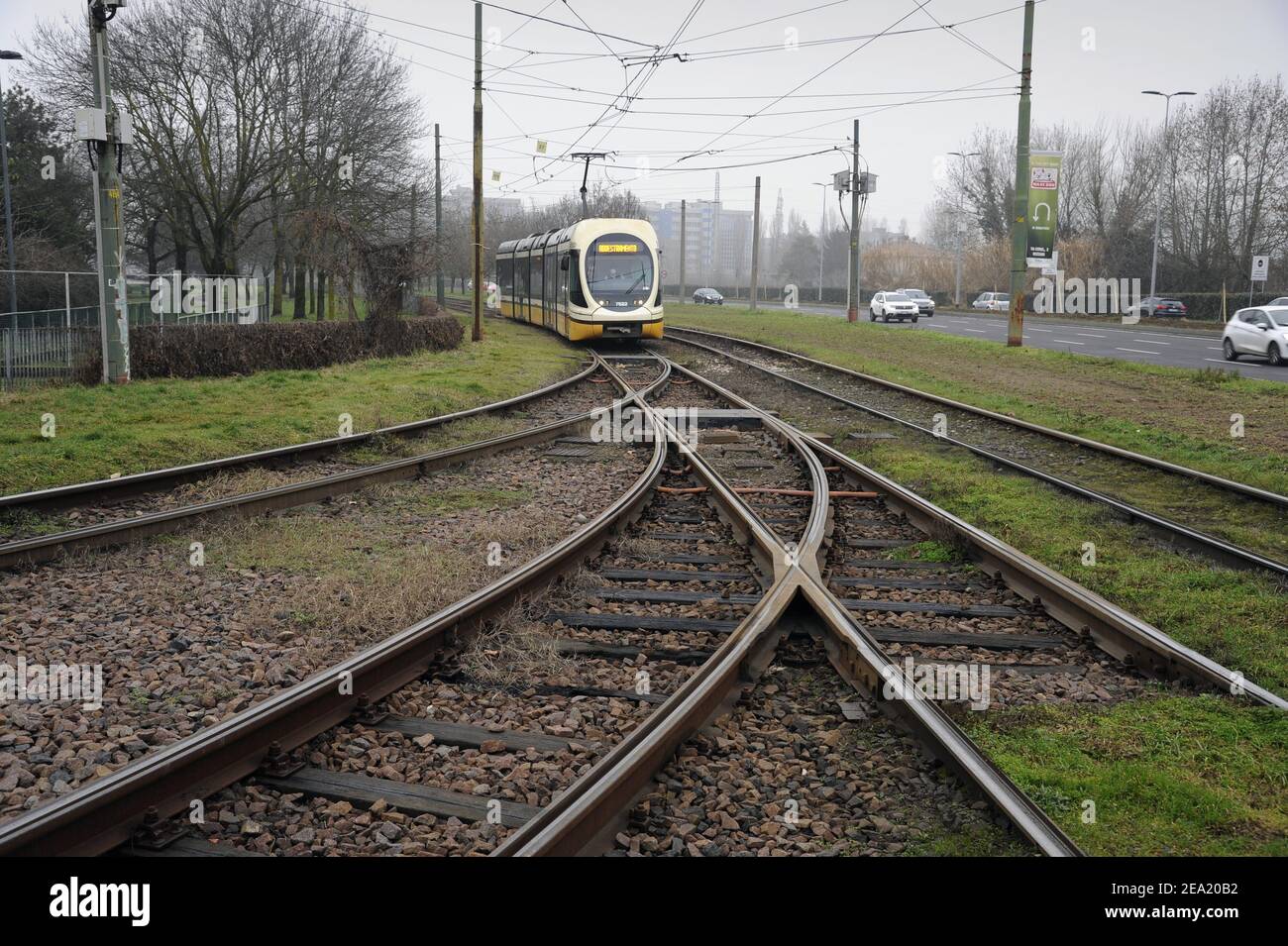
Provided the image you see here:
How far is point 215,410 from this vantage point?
561 inches

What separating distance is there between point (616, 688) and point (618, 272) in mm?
23453

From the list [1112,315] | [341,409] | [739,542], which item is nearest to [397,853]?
[739,542]

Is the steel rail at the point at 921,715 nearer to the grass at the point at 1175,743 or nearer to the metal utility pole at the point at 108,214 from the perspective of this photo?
the grass at the point at 1175,743

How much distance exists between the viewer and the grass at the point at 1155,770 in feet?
12.3

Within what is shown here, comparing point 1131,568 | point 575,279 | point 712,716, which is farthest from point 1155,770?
point 575,279

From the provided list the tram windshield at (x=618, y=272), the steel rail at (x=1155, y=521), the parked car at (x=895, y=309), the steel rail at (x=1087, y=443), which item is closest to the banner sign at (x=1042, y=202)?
the steel rail at (x=1087, y=443)

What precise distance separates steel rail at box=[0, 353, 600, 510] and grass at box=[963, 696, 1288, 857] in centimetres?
746

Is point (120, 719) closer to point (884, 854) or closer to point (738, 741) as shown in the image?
point (738, 741)

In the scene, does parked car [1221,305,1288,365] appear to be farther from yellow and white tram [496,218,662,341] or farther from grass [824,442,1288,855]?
grass [824,442,1288,855]

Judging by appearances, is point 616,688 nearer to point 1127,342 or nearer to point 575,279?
point 575,279

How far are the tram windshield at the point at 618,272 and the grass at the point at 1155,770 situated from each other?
2345 centimetres

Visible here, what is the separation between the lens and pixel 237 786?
3.92m

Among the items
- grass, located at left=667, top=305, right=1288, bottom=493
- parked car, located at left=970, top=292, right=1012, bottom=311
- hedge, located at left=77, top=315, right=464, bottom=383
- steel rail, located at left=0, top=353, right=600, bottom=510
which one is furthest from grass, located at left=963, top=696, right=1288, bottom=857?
parked car, located at left=970, top=292, right=1012, bottom=311
